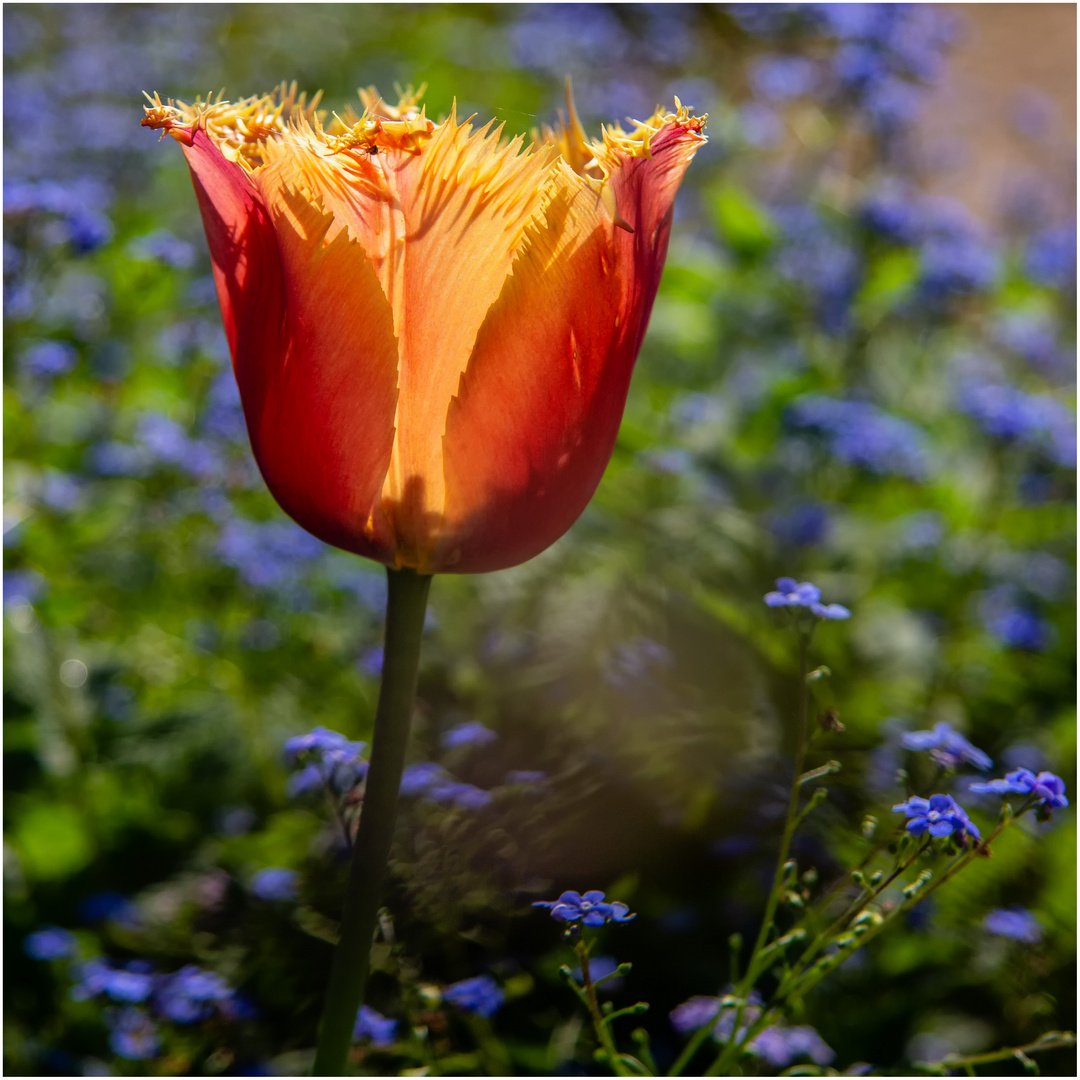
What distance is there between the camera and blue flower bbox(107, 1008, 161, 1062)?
0.83 metres

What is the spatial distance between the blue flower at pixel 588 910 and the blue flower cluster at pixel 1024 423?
103 cm

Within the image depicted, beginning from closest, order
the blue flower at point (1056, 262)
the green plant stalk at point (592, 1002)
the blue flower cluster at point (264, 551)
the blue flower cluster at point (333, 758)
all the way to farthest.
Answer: the green plant stalk at point (592, 1002), the blue flower cluster at point (333, 758), the blue flower cluster at point (264, 551), the blue flower at point (1056, 262)

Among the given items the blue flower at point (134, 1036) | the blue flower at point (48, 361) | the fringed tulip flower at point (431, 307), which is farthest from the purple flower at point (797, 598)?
the blue flower at point (48, 361)

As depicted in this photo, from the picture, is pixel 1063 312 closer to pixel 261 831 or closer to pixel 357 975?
pixel 261 831

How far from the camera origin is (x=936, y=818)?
1.85 ft

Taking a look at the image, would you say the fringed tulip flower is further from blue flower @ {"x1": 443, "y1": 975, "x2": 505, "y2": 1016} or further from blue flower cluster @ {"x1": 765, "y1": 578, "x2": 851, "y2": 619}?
blue flower @ {"x1": 443, "y1": 975, "x2": 505, "y2": 1016}

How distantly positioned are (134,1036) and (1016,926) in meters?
0.69

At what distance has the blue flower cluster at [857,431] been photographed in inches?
53.1

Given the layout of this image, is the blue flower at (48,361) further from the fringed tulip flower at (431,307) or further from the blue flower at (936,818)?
the blue flower at (936,818)

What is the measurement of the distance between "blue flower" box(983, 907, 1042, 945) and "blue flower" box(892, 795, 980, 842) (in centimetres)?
31

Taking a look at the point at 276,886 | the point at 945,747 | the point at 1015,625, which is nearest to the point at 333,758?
the point at 276,886

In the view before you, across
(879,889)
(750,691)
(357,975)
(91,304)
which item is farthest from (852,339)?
(357,975)

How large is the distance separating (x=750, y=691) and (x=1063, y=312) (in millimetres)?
1381

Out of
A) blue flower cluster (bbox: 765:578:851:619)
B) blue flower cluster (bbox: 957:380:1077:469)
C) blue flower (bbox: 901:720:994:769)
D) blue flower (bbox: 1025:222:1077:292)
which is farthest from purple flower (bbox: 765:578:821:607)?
blue flower (bbox: 1025:222:1077:292)
